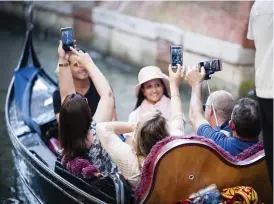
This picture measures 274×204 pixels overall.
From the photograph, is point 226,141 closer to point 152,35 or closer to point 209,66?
point 209,66

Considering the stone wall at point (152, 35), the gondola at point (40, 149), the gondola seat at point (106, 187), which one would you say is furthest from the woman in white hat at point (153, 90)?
the stone wall at point (152, 35)

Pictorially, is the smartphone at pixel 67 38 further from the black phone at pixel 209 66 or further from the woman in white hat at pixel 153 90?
the black phone at pixel 209 66

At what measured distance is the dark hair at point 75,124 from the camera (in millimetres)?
2088

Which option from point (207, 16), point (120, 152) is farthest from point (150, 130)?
point (207, 16)

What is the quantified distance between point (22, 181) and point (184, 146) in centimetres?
179

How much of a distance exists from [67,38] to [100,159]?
1.92 ft

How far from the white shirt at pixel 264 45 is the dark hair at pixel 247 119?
402mm

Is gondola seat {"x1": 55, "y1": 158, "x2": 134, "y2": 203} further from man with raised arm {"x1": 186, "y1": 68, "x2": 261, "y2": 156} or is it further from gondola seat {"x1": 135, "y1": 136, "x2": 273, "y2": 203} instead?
man with raised arm {"x1": 186, "y1": 68, "x2": 261, "y2": 156}

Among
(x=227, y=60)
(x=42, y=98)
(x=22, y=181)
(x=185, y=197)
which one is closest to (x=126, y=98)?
(x=227, y=60)

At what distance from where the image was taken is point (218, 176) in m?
1.87

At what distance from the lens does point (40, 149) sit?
295 centimetres

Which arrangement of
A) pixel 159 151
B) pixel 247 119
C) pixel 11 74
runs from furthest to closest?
pixel 11 74 → pixel 247 119 → pixel 159 151

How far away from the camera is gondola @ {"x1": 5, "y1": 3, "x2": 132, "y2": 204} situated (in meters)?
2.13

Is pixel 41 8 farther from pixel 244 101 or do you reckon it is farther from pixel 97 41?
→ pixel 244 101
